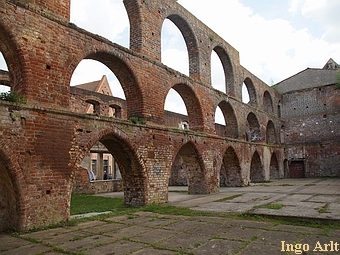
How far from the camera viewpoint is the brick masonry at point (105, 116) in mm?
6734

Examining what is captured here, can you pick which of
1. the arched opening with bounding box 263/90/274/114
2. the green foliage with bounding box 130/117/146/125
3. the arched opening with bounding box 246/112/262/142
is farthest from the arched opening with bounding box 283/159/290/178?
the green foliage with bounding box 130/117/146/125

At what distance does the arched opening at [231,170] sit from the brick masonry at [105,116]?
0.06m

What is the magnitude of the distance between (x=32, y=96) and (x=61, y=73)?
113 cm

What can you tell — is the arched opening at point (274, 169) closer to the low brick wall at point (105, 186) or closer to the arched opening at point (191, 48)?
the arched opening at point (191, 48)

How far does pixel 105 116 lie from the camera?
887cm

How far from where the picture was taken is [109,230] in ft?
20.6

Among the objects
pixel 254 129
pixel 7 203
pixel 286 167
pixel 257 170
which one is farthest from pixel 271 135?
pixel 7 203

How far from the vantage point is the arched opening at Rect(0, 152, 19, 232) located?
21.6 ft

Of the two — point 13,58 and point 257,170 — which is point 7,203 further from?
point 257,170

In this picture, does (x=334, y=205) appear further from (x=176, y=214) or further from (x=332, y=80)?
(x=332, y=80)

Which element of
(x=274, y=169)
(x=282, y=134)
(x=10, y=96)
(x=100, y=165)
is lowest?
(x=274, y=169)

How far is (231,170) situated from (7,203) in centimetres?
1307

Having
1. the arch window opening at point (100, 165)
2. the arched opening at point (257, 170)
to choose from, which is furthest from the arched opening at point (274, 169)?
the arch window opening at point (100, 165)

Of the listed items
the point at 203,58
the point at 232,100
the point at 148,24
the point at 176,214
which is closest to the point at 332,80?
the point at 232,100
